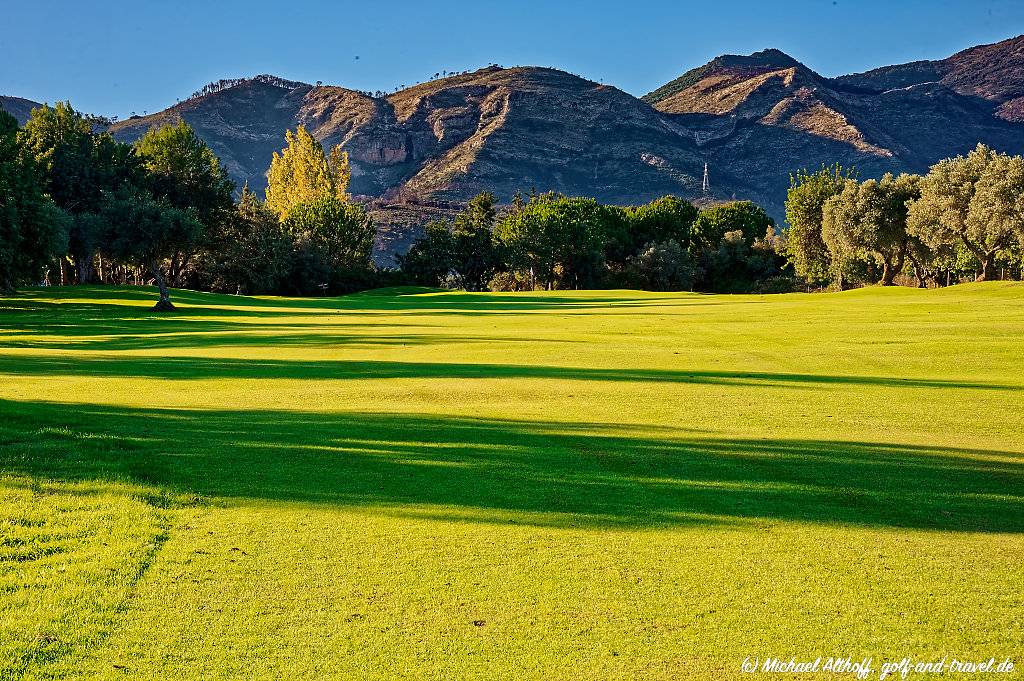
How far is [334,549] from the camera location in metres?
5.50

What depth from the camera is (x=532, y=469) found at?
751 centimetres

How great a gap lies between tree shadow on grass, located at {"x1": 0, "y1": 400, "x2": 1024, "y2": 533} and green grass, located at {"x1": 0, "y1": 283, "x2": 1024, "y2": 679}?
0.04 m

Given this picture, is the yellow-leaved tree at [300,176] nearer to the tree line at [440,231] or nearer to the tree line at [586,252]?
the tree line at [440,231]

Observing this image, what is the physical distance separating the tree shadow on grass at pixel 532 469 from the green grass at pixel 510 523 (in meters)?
0.04

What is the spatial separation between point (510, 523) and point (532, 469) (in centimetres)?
155

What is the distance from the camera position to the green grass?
418 cm

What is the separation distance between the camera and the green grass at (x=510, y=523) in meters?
4.18

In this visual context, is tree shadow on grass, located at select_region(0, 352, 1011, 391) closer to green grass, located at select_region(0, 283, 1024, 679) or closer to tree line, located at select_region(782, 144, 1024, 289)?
green grass, located at select_region(0, 283, 1024, 679)

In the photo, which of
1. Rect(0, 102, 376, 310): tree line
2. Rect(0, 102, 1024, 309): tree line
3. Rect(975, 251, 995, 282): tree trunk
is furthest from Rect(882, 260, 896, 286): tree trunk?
Rect(0, 102, 376, 310): tree line

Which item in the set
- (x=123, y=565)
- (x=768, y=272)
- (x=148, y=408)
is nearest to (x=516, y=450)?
(x=123, y=565)

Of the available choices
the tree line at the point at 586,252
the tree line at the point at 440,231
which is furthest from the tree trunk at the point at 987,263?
the tree line at the point at 586,252

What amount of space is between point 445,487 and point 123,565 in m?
2.63

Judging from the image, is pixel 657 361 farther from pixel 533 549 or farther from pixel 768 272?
pixel 768 272

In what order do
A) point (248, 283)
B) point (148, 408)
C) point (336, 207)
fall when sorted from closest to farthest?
1. point (148, 408)
2. point (248, 283)
3. point (336, 207)
